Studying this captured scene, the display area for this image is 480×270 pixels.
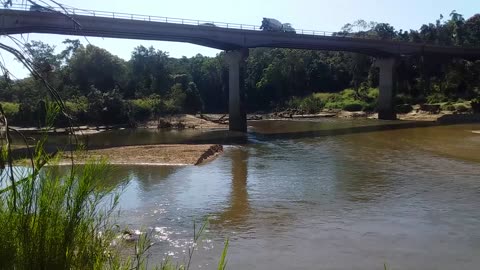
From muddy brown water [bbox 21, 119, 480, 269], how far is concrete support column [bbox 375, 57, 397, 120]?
45.7m

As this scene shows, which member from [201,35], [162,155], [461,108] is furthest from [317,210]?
[461,108]

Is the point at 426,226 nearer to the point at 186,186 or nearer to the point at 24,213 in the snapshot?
the point at 186,186

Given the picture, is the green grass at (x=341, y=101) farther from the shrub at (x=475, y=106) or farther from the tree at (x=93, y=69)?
the tree at (x=93, y=69)

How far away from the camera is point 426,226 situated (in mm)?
13375

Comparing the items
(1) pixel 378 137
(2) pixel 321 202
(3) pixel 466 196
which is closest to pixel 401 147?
(1) pixel 378 137

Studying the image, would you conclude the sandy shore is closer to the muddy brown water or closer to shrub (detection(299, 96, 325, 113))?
the muddy brown water

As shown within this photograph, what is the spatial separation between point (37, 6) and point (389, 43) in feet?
243

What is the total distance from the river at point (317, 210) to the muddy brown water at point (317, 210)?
32mm

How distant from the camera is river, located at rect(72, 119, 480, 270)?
10953 millimetres

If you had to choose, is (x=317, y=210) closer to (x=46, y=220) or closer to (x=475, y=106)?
(x=46, y=220)

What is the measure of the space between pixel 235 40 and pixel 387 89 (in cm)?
2964

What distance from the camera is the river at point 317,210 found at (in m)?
11.0

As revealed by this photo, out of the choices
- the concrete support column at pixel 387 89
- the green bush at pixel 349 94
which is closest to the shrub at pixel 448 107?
the concrete support column at pixel 387 89

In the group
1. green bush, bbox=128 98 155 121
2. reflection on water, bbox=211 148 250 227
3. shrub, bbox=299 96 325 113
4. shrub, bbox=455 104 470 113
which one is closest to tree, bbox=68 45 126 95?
green bush, bbox=128 98 155 121
